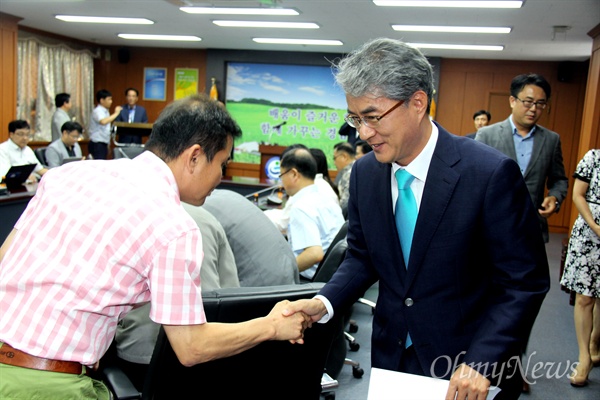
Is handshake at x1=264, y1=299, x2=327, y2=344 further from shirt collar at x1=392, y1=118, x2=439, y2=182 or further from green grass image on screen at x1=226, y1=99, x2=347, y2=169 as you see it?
green grass image on screen at x1=226, y1=99, x2=347, y2=169

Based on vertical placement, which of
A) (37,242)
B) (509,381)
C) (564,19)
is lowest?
(509,381)

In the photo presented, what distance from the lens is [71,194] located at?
4.17ft

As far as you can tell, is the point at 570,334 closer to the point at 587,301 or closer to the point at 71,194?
the point at 587,301

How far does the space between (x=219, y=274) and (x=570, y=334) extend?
Result: 335cm

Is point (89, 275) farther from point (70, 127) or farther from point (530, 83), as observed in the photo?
point (70, 127)

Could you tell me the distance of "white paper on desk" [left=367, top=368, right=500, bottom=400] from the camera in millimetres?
1213

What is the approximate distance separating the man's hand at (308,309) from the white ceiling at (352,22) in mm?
5325

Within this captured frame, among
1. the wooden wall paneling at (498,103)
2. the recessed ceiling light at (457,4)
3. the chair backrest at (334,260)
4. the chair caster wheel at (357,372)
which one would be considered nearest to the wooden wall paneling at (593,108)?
the recessed ceiling light at (457,4)

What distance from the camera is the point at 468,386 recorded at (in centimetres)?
122

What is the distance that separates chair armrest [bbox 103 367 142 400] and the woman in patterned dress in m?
2.69

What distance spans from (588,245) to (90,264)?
3021mm

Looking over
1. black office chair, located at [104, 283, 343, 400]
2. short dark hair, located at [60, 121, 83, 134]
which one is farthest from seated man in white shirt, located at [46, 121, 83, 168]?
black office chair, located at [104, 283, 343, 400]

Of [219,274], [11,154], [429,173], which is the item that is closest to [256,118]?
[11,154]

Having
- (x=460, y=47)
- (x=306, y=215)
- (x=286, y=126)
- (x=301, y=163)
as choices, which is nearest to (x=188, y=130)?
(x=306, y=215)
